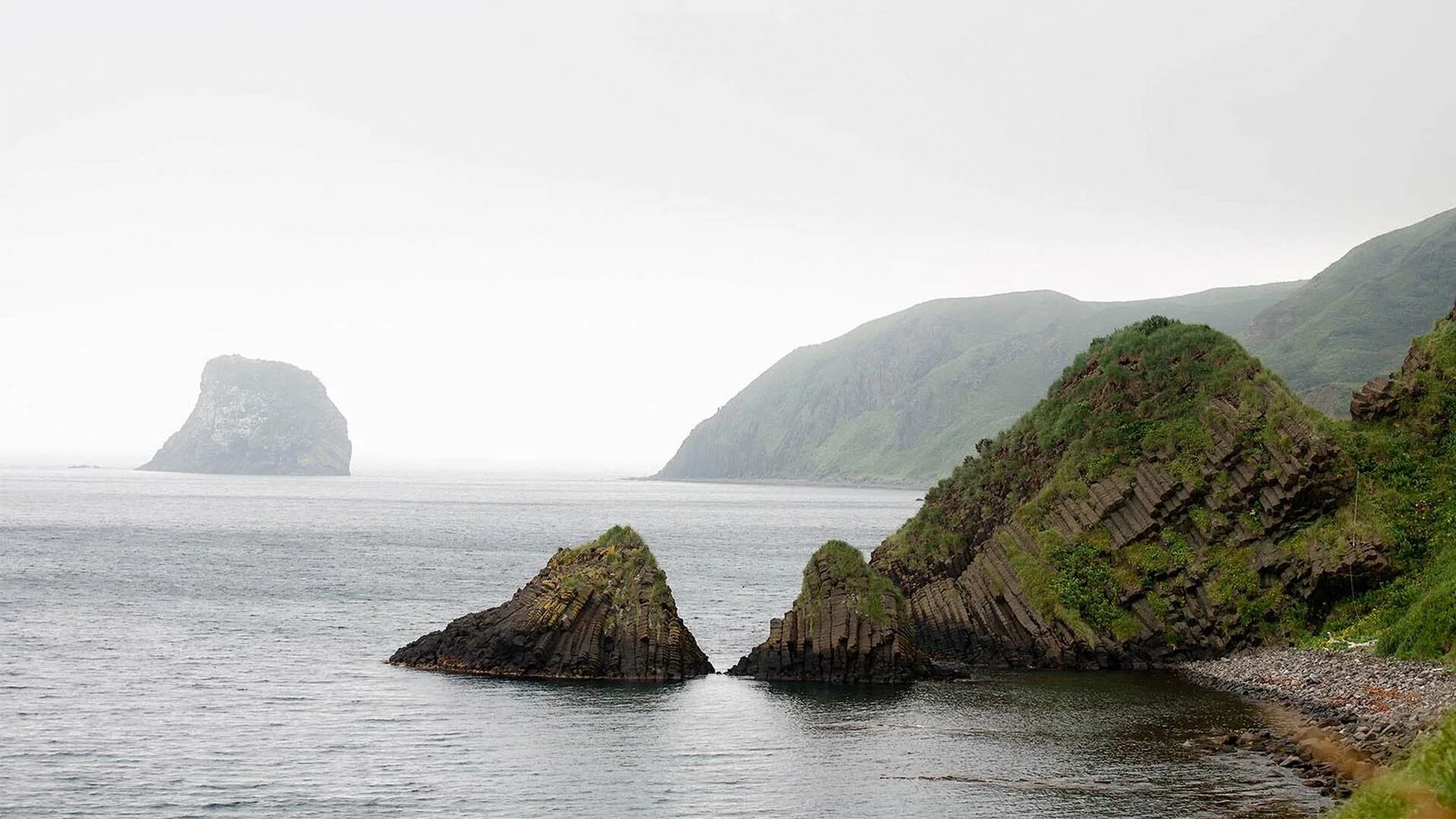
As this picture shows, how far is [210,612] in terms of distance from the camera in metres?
86.6

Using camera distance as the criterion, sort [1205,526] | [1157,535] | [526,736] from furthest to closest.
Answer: [1157,535], [1205,526], [526,736]

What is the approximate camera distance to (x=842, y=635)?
6222 centimetres

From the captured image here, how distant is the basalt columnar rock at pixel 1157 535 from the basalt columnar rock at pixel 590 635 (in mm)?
15274

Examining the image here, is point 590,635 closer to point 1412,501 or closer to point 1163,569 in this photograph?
point 1163,569

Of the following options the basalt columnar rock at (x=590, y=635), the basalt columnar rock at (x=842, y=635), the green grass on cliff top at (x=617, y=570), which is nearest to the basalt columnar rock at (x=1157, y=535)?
the basalt columnar rock at (x=842, y=635)

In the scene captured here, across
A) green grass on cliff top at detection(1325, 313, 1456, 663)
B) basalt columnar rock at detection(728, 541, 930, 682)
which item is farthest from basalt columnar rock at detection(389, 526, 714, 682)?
green grass on cliff top at detection(1325, 313, 1456, 663)

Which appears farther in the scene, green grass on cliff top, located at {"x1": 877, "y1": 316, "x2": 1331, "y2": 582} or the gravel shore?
green grass on cliff top, located at {"x1": 877, "y1": 316, "x2": 1331, "y2": 582}

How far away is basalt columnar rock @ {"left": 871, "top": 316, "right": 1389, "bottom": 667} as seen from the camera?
65.3 meters

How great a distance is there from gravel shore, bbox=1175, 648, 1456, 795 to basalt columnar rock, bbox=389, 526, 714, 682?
25072mm

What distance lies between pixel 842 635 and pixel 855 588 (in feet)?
7.74

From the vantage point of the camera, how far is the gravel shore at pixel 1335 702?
41562 millimetres

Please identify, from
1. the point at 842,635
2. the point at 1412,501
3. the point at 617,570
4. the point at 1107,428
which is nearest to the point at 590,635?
the point at 617,570

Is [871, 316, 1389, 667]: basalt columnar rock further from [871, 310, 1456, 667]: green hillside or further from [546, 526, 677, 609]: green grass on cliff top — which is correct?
[546, 526, 677, 609]: green grass on cliff top

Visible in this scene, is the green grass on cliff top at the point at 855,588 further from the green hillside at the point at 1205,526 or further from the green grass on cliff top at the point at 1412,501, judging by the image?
the green grass on cliff top at the point at 1412,501
